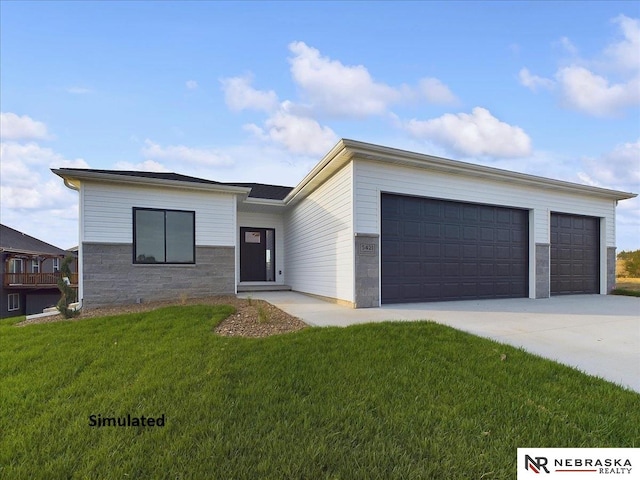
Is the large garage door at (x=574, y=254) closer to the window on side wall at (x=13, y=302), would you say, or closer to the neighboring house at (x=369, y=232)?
the neighboring house at (x=369, y=232)

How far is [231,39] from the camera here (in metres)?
7.71

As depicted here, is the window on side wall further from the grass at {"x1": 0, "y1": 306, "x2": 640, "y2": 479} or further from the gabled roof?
the grass at {"x1": 0, "y1": 306, "x2": 640, "y2": 479}

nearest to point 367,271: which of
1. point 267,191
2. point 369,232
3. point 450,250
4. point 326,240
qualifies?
point 369,232

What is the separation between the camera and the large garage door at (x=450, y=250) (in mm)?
7895

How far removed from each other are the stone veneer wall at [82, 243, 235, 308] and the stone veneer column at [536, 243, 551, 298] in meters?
9.52

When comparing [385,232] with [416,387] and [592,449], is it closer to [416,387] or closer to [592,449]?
[416,387]

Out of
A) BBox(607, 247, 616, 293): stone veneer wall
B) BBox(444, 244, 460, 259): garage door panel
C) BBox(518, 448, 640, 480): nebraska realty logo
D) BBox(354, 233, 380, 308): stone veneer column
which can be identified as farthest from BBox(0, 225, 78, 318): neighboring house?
BBox(607, 247, 616, 293): stone veneer wall

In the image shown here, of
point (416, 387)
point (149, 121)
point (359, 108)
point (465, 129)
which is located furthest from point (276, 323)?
point (465, 129)

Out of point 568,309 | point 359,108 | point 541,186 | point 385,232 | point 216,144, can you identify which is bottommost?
point 568,309

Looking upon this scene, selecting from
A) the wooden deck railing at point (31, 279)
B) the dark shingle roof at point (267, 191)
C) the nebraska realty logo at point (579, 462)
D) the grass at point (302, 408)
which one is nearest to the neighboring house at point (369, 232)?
the dark shingle roof at point (267, 191)

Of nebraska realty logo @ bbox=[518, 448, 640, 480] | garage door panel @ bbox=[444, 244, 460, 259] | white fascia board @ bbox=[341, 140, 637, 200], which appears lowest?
nebraska realty logo @ bbox=[518, 448, 640, 480]

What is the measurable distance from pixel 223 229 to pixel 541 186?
10023 millimetres

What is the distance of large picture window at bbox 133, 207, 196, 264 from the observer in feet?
29.4

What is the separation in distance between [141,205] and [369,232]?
21.3ft
